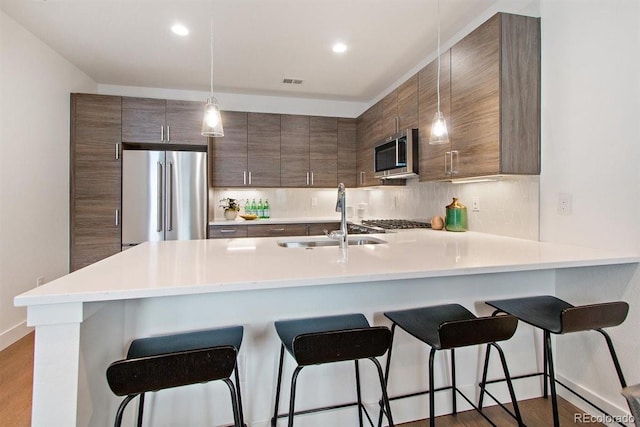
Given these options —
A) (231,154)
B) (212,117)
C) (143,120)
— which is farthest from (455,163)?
(143,120)

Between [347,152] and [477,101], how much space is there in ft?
7.93

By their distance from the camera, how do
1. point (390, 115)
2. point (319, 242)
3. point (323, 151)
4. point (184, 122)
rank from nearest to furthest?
1. point (319, 242)
2. point (390, 115)
3. point (184, 122)
4. point (323, 151)

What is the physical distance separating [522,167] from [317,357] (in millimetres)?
1710

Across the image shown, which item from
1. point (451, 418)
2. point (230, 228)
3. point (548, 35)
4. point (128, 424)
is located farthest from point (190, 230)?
point (548, 35)

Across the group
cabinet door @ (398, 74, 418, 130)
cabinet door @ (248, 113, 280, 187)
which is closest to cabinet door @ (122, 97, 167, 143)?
cabinet door @ (248, 113, 280, 187)

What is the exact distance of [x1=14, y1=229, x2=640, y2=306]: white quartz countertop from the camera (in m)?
1.01

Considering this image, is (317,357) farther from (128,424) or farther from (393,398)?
(128,424)

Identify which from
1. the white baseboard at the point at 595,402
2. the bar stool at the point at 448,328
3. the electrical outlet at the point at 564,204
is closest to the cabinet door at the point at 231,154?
the bar stool at the point at 448,328

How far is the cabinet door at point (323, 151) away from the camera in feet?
14.0

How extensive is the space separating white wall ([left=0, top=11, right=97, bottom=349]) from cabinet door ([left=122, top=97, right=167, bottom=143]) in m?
0.53

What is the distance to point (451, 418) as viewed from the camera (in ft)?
5.67

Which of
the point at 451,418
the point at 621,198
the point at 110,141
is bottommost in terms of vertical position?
the point at 451,418

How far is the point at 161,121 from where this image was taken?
360cm

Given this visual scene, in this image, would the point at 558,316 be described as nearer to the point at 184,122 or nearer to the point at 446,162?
the point at 446,162
